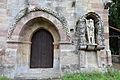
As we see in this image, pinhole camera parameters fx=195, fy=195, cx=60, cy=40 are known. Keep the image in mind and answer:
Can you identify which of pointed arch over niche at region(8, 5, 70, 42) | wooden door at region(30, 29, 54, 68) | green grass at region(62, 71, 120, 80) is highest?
pointed arch over niche at region(8, 5, 70, 42)

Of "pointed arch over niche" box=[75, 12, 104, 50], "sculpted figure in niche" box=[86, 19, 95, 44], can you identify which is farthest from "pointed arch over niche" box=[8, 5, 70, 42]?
"sculpted figure in niche" box=[86, 19, 95, 44]

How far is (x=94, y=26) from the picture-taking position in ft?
28.8

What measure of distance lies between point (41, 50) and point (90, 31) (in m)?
2.44

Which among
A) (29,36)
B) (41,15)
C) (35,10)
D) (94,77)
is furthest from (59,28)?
(94,77)

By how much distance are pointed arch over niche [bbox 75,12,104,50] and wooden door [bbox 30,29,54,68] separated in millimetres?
1493

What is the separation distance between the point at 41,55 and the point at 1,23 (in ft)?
7.48

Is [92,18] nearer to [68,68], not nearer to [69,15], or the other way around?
[69,15]

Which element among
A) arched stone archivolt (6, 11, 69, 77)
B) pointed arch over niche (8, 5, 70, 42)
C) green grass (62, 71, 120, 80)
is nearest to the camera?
green grass (62, 71, 120, 80)

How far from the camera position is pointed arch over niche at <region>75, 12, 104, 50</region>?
8242 mm

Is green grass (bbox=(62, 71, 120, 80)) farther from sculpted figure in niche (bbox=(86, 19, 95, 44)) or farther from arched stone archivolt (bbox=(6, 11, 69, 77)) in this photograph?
arched stone archivolt (bbox=(6, 11, 69, 77))

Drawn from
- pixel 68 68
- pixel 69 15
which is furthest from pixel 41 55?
pixel 69 15

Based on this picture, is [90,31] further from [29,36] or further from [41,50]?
[29,36]

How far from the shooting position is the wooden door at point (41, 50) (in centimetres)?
895

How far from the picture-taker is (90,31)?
327 inches
